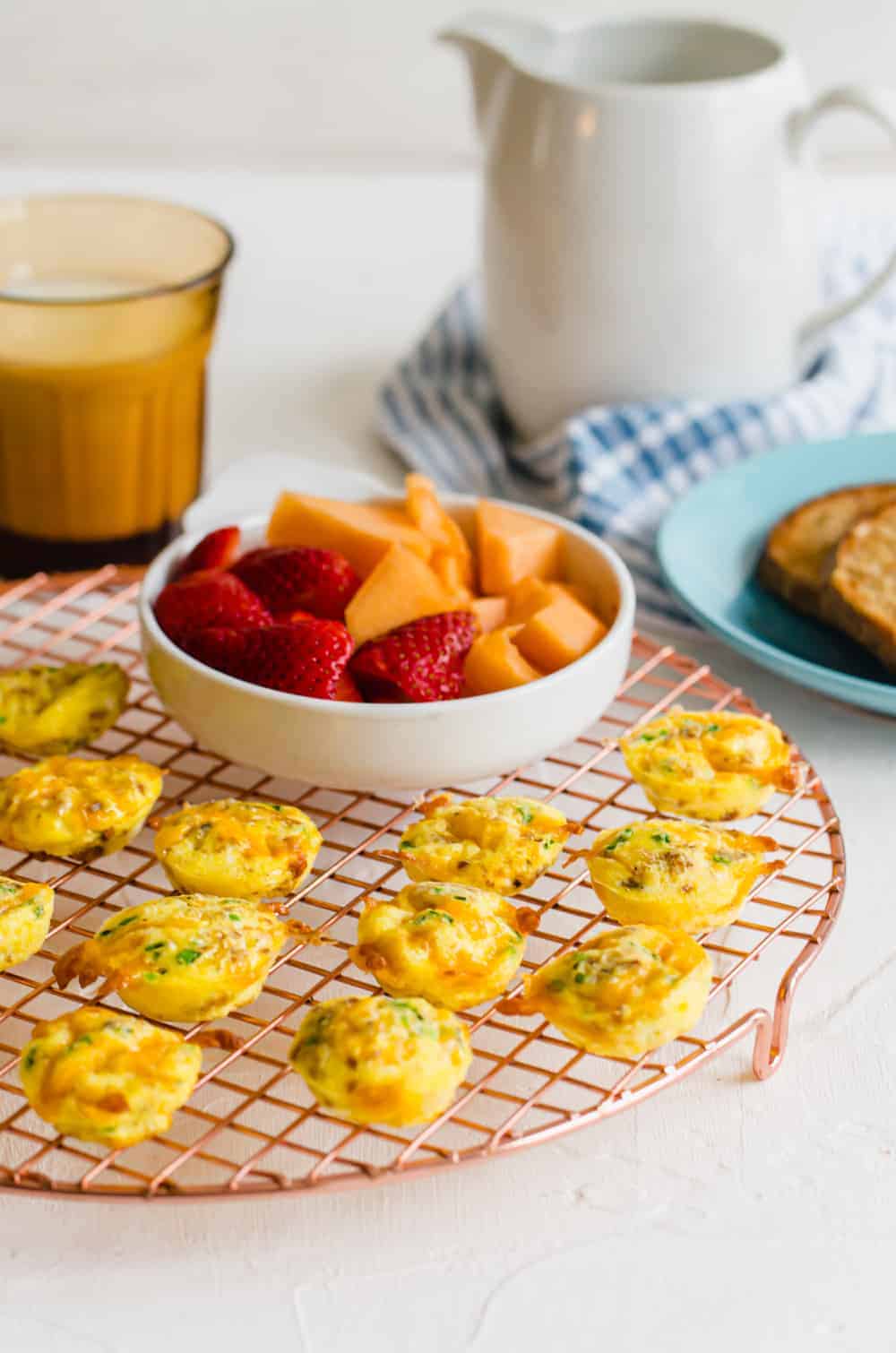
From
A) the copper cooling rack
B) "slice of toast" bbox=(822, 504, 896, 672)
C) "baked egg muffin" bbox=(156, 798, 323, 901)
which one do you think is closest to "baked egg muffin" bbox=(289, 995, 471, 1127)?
the copper cooling rack

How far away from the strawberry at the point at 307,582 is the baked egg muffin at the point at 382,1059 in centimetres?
34

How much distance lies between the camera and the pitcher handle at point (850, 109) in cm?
127

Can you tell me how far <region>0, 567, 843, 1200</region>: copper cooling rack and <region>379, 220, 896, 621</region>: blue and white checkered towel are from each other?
0.24 m

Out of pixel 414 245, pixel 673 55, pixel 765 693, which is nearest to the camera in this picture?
pixel 765 693

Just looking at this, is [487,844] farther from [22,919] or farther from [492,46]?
[492,46]

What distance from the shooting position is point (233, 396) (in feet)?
5.09

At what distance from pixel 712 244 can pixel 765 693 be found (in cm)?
41

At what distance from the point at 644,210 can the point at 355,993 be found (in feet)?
2.43

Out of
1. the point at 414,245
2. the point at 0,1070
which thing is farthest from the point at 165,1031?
the point at 414,245

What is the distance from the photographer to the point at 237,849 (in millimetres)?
803

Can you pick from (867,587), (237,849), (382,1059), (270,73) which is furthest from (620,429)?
(270,73)

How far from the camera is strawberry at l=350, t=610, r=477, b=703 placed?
0.90 m

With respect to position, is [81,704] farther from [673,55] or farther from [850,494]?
[673,55]

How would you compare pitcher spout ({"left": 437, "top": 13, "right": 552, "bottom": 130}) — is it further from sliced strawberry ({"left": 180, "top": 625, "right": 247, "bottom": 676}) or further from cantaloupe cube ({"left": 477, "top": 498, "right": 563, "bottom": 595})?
sliced strawberry ({"left": 180, "top": 625, "right": 247, "bottom": 676})
